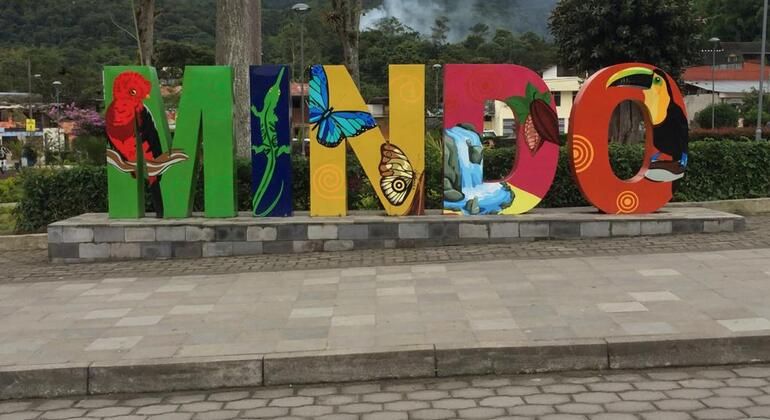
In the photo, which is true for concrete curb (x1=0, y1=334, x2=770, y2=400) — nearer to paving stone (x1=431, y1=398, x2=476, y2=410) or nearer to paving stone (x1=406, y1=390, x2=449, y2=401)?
paving stone (x1=406, y1=390, x2=449, y2=401)

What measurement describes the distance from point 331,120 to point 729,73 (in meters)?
65.8

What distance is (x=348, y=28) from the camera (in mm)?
14711

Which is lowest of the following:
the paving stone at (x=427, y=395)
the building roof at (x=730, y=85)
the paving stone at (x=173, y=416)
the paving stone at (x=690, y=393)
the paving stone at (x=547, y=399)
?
the paving stone at (x=173, y=416)

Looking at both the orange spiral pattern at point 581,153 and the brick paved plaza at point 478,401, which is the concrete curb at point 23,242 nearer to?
the brick paved plaza at point 478,401

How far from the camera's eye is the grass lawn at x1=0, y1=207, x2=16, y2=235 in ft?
35.8

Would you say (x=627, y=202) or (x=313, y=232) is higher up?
(x=627, y=202)

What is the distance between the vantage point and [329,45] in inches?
2635

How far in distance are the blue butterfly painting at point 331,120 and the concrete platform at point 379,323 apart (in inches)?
92.3

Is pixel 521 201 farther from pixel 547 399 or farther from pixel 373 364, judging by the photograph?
Answer: pixel 547 399

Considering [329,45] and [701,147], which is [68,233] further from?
[329,45]

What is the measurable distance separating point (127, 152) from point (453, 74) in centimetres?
461

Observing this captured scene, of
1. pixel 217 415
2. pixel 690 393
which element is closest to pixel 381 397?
pixel 217 415

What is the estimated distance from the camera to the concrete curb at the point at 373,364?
4949mm

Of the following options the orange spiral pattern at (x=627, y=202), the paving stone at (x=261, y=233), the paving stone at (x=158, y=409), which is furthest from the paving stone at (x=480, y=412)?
the orange spiral pattern at (x=627, y=202)
